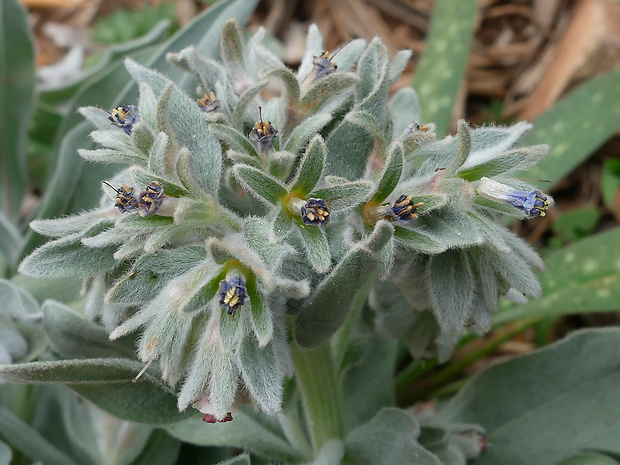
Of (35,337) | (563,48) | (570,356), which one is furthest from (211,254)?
(563,48)

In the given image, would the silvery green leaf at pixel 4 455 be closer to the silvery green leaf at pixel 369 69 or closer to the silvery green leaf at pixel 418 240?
the silvery green leaf at pixel 418 240

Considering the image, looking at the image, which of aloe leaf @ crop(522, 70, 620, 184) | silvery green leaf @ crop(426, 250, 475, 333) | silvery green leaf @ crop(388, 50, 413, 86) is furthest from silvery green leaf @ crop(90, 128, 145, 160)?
aloe leaf @ crop(522, 70, 620, 184)

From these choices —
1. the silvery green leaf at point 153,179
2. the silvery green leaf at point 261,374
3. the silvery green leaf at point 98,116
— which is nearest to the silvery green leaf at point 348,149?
the silvery green leaf at point 153,179

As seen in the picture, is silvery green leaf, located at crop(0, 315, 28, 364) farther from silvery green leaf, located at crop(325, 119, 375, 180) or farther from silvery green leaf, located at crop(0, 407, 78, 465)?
silvery green leaf, located at crop(325, 119, 375, 180)

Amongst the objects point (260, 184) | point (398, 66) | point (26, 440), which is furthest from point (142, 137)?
point (26, 440)

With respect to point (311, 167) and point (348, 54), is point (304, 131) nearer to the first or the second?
point (311, 167)
